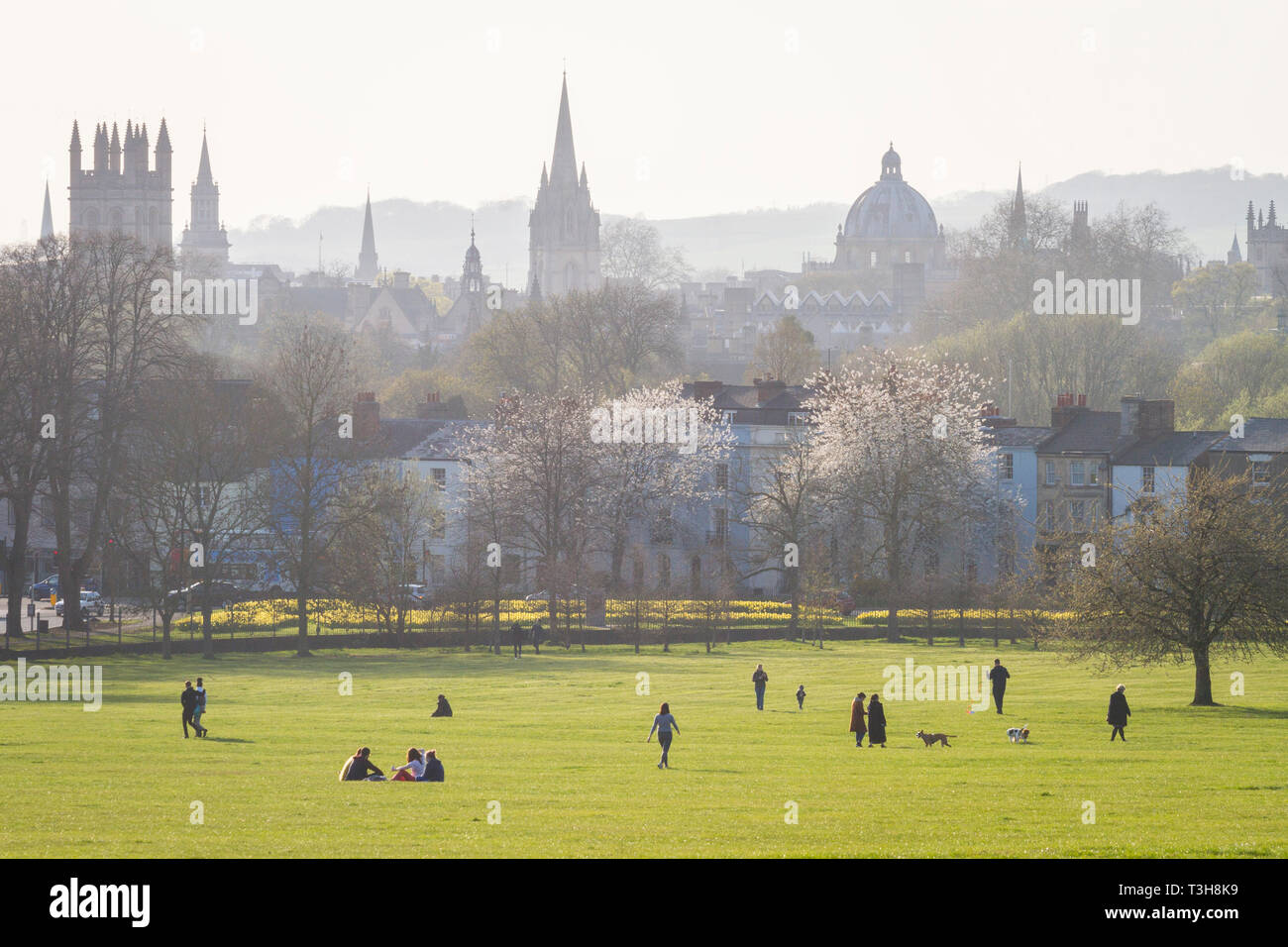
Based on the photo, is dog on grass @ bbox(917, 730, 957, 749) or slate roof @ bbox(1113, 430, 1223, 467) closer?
dog on grass @ bbox(917, 730, 957, 749)

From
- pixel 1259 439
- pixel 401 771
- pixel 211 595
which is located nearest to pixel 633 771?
pixel 401 771

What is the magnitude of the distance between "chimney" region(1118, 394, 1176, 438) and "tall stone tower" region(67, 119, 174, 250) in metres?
139

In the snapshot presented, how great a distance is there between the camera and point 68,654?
54.3m

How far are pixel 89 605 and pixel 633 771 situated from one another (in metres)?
47.6

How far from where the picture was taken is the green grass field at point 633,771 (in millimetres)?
21484

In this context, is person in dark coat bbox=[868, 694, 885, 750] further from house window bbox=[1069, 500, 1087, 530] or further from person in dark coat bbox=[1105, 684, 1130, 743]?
house window bbox=[1069, 500, 1087, 530]

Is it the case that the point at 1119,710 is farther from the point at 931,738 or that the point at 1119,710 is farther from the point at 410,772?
the point at 410,772

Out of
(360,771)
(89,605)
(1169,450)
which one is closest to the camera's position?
(360,771)

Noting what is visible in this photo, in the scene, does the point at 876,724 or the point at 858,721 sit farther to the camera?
the point at 858,721

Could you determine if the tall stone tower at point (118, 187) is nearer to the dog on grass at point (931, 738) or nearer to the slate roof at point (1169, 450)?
the slate roof at point (1169, 450)

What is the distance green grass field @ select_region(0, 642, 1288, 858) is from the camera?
21484mm

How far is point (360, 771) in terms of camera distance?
28.5 m

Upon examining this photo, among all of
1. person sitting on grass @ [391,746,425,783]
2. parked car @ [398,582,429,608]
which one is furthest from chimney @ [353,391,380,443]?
person sitting on grass @ [391,746,425,783]
